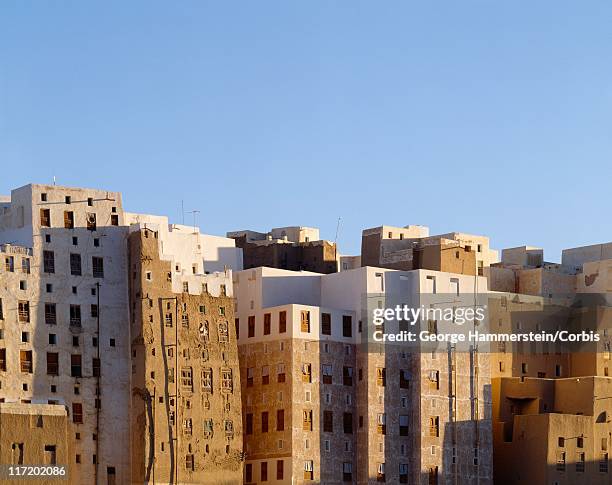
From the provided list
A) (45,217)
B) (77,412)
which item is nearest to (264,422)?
(77,412)

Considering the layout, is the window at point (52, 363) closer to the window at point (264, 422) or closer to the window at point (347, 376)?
the window at point (264, 422)

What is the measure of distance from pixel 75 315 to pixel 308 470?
13151 mm

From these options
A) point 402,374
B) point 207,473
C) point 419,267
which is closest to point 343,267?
point 419,267

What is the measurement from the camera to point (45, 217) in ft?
261

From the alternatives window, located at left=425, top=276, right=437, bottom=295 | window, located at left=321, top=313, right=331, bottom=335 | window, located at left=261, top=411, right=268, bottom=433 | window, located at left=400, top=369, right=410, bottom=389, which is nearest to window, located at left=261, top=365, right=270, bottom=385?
window, located at left=261, top=411, right=268, bottom=433

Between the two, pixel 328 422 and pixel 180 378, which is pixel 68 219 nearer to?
pixel 180 378

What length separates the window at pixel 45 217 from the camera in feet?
260

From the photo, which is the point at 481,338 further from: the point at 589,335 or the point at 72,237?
the point at 72,237

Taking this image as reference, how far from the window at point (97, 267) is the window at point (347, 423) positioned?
13.9 meters

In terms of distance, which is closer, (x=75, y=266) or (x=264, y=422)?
(x=75, y=266)

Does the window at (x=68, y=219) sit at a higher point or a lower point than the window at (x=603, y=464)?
higher

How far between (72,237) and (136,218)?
6174 millimetres

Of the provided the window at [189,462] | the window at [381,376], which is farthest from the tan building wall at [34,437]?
the window at [381,376]

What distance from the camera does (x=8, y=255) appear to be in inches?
3059
